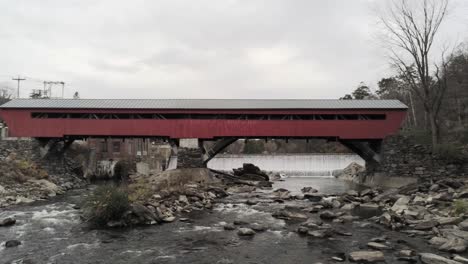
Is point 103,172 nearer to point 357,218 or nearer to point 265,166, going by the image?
point 265,166

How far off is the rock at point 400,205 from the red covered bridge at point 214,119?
7.19m

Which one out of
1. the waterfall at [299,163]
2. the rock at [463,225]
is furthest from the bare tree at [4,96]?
the rock at [463,225]

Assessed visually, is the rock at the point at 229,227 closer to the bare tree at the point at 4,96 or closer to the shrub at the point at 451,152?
the shrub at the point at 451,152

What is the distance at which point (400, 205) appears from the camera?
47.4 feet

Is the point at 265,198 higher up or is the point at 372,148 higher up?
the point at 372,148

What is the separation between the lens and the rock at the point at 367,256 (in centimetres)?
847

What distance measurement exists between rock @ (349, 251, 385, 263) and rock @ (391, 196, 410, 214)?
541 cm

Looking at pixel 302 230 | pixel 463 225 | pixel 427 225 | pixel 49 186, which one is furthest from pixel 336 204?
pixel 49 186

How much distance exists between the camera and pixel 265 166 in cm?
4169

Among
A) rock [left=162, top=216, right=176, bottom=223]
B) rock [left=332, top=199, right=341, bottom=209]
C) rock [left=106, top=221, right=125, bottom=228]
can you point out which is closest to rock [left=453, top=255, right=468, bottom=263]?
rock [left=332, top=199, right=341, bottom=209]

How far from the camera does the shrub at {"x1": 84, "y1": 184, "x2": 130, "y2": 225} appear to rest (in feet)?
39.7

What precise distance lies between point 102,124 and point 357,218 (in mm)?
15536

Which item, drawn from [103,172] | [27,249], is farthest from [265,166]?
[27,249]

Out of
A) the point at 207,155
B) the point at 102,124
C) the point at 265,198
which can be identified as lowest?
the point at 265,198
